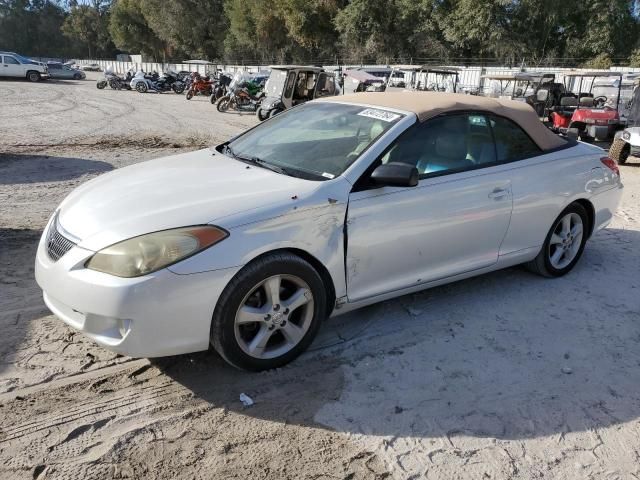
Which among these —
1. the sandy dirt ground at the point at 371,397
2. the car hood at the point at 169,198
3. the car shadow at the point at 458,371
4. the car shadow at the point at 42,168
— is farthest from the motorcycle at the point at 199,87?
the car shadow at the point at 458,371

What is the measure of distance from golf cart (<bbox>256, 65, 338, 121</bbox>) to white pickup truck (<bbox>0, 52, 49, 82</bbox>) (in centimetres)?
2434

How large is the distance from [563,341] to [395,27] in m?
48.0

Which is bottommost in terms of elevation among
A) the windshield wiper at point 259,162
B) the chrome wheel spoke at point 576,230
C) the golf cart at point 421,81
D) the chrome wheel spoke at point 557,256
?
the chrome wheel spoke at point 557,256

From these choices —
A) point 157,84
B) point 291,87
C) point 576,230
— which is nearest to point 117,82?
point 157,84

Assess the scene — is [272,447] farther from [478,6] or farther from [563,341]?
[478,6]

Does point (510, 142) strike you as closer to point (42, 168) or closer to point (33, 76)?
point (42, 168)

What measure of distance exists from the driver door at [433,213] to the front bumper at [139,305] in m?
0.93

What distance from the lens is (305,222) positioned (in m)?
3.11

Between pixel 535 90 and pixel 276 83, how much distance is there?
8614 millimetres

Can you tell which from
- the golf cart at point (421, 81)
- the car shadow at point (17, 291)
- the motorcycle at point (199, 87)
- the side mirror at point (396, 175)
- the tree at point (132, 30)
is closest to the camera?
the side mirror at point (396, 175)

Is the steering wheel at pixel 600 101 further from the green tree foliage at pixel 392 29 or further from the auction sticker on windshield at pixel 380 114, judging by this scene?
the green tree foliage at pixel 392 29

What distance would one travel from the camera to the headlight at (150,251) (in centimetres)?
271

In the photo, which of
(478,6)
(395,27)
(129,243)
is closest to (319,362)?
(129,243)

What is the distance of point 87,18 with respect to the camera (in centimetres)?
9750
